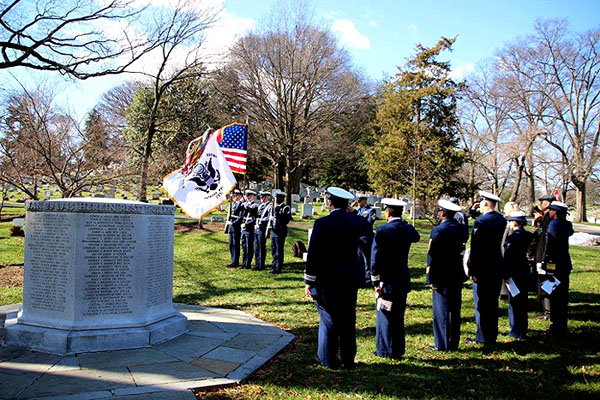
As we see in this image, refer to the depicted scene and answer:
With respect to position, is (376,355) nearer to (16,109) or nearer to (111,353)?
(111,353)

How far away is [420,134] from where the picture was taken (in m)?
30.1

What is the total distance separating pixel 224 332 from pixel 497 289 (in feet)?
12.9

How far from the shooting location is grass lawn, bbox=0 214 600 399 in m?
4.84

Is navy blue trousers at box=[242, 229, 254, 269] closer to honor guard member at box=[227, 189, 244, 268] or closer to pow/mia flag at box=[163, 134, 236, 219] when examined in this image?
honor guard member at box=[227, 189, 244, 268]

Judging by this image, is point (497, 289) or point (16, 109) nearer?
point (497, 289)

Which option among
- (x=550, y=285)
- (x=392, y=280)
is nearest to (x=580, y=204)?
(x=550, y=285)

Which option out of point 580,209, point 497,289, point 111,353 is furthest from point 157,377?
point 580,209

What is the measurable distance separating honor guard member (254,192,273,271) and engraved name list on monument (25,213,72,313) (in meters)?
7.34

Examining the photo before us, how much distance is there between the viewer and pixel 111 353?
221 inches

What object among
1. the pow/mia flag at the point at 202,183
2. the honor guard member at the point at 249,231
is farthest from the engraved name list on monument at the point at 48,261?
the honor guard member at the point at 249,231

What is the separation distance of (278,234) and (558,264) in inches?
272

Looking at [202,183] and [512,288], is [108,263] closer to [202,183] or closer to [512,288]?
[202,183]

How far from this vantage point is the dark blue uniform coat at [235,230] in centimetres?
1349

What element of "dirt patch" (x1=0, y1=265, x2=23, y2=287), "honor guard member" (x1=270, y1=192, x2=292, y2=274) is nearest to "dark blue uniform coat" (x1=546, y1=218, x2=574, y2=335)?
"honor guard member" (x1=270, y1=192, x2=292, y2=274)
